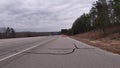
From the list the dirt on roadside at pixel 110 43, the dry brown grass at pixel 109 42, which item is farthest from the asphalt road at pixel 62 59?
the dry brown grass at pixel 109 42

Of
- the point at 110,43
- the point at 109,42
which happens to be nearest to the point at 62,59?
the point at 110,43

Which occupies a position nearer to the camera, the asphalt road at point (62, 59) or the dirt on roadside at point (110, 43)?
the asphalt road at point (62, 59)

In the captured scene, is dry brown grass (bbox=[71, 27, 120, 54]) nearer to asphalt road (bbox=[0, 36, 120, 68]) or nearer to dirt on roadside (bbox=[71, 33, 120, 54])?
dirt on roadside (bbox=[71, 33, 120, 54])

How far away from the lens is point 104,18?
65875mm

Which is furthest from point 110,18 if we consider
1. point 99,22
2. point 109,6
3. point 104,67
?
point 104,67

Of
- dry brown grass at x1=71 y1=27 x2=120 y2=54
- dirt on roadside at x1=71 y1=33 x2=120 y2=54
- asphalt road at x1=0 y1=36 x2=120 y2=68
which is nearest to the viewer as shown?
asphalt road at x1=0 y1=36 x2=120 y2=68

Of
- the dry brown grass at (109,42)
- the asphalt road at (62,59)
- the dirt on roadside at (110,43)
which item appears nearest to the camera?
the asphalt road at (62,59)

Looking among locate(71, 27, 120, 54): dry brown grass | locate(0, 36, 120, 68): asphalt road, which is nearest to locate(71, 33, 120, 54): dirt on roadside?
locate(71, 27, 120, 54): dry brown grass

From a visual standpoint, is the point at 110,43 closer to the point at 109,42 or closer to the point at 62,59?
the point at 109,42

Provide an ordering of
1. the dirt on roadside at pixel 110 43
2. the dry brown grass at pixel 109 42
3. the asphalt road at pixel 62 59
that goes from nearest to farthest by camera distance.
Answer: the asphalt road at pixel 62 59 → the dirt on roadside at pixel 110 43 → the dry brown grass at pixel 109 42

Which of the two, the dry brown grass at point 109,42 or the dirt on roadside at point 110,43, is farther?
the dry brown grass at point 109,42

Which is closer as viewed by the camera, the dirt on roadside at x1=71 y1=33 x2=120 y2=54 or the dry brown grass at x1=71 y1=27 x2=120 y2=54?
the dirt on roadside at x1=71 y1=33 x2=120 y2=54

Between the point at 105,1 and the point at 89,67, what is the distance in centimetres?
5914

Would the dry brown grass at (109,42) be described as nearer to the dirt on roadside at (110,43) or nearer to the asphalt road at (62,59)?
the dirt on roadside at (110,43)
